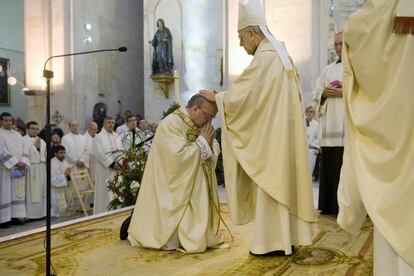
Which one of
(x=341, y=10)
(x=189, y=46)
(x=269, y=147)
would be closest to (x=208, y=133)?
(x=269, y=147)

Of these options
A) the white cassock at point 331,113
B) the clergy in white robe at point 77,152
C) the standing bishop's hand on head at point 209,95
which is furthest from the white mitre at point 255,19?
the clergy in white robe at point 77,152

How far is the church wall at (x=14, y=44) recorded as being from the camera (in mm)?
18141

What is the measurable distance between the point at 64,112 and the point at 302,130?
38.1ft

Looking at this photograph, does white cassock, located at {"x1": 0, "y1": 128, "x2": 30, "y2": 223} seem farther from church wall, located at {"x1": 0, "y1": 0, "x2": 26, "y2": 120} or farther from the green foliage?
church wall, located at {"x1": 0, "y1": 0, "x2": 26, "y2": 120}

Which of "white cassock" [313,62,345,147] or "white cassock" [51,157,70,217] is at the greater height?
"white cassock" [313,62,345,147]

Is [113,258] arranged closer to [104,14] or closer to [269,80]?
[269,80]

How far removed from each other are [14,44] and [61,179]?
11822 mm

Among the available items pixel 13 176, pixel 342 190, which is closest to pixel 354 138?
pixel 342 190

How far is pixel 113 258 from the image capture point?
4.13 m

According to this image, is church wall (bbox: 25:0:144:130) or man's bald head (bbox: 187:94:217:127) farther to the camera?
church wall (bbox: 25:0:144:130)

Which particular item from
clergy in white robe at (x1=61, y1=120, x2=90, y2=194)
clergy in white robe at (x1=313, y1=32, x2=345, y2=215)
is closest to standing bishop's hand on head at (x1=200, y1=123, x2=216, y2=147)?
clergy in white robe at (x1=313, y1=32, x2=345, y2=215)

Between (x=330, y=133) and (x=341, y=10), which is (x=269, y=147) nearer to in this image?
(x=330, y=133)

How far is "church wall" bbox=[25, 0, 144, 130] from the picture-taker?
14.3 meters

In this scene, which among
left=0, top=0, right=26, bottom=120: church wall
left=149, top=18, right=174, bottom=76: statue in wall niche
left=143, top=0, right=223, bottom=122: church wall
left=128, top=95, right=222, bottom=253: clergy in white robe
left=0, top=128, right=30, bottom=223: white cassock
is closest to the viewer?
left=128, top=95, right=222, bottom=253: clergy in white robe
